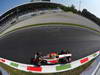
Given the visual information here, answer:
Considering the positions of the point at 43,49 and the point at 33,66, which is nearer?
the point at 33,66

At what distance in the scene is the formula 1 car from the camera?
47.8ft

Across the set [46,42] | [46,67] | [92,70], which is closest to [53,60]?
[46,67]

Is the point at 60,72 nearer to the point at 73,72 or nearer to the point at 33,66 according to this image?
the point at 73,72

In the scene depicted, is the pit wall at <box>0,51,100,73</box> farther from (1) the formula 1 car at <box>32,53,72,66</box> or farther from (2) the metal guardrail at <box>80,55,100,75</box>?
(2) the metal guardrail at <box>80,55,100,75</box>

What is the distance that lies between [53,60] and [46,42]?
9.38 feet

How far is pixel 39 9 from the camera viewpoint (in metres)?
30.6

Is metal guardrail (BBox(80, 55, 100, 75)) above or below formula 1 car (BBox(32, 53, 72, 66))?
below

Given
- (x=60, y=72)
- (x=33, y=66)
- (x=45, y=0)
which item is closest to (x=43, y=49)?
(x=33, y=66)

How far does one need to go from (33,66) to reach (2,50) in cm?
426

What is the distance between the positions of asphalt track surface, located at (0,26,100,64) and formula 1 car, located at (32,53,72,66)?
0.77m

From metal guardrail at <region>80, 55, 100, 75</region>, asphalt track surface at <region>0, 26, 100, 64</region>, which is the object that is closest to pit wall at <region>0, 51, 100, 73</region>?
asphalt track surface at <region>0, 26, 100, 64</region>

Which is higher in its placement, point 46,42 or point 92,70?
point 46,42

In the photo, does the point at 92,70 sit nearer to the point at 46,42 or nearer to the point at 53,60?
the point at 53,60

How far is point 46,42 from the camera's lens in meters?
17.0
